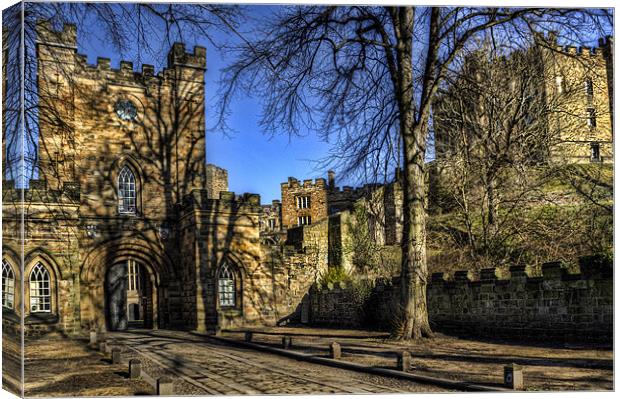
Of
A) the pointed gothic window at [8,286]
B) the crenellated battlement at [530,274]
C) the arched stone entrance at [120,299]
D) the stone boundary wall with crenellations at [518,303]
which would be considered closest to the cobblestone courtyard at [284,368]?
the pointed gothic window at [8,286]

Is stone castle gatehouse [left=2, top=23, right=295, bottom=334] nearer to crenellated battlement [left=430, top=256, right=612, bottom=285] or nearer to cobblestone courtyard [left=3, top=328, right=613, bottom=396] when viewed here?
cobblestone courtyard [left=3, top=328, right=613, bottom=396]

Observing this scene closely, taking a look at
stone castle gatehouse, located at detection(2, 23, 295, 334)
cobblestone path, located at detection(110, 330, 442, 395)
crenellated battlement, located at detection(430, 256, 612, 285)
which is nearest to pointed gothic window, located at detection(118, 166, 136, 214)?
stone castle gatehouse, located at detection(2, 23, 295, 334)

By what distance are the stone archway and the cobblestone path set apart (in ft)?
12.6

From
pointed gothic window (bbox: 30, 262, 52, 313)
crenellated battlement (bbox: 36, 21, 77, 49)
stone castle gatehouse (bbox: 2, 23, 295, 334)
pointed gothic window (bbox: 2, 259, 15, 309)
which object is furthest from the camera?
pointed gothic window (bbox: 30, 262, 52, 313)

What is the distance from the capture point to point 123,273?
58.8 ft

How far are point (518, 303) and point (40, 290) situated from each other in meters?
8.21

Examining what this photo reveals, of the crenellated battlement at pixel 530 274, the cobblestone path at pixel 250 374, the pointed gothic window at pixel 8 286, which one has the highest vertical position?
the pointed gothic window at pixel 8 286

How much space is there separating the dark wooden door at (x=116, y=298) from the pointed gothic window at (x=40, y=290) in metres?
7.13

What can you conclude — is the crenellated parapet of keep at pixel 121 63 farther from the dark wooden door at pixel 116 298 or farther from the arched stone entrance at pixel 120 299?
the dark wooden door at pixel 116 298

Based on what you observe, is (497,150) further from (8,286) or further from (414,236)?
(8,286)

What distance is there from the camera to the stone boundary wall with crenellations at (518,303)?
9.93 meters

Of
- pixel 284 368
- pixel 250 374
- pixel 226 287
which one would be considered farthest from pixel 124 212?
pixel 250 374

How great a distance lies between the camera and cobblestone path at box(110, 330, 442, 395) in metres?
7.28

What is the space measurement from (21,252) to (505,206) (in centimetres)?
1268
